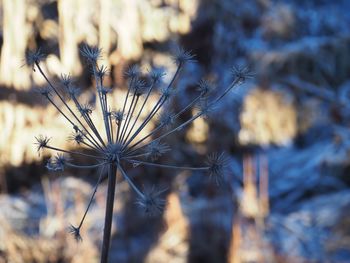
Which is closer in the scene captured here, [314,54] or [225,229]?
[225,229]

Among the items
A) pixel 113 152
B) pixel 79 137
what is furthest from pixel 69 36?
pixel 113 152

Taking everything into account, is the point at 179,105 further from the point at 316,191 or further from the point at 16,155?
the point at 316,191

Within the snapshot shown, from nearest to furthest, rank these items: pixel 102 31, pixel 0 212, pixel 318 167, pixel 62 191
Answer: pixel 102 31, pixel 0 212, pixel 62 191, pixel 318 167

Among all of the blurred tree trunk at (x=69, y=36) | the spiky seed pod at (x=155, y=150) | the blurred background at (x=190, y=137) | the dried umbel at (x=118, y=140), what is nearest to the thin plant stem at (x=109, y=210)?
the dried umbel at (x=118, y=140)

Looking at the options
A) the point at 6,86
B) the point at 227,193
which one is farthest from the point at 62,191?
the point at 227,193

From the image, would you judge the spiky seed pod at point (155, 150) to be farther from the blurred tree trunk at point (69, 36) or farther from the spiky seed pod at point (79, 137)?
the blurred tree trunk at point (69, 36)

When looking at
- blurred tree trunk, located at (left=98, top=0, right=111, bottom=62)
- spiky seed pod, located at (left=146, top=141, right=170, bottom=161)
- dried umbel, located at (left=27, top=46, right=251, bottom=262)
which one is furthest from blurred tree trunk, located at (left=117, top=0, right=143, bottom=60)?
spiky seed pod, located at (left=146, top=141, right=170, bottom=161)

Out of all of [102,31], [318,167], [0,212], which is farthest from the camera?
[318,167]
